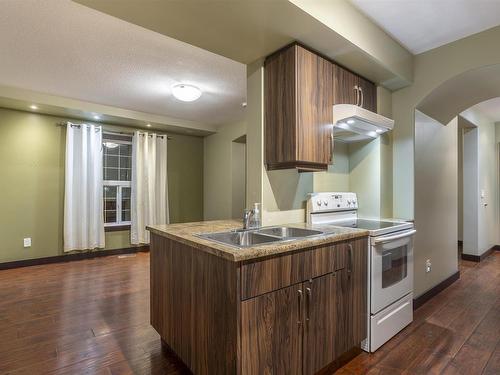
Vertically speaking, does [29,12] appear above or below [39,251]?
above

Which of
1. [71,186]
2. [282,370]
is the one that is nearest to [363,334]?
[282,370]

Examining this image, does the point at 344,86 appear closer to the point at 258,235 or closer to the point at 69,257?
the point at 258,235

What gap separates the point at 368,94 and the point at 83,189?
172 inches

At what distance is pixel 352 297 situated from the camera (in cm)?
186

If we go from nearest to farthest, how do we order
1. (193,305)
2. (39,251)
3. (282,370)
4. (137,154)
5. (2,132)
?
(282,370) < (193,305) < (2,132) < (39,251) < (137,154)

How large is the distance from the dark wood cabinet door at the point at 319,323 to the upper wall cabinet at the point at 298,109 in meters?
0.83

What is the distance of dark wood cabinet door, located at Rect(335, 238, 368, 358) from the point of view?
69.9 inches

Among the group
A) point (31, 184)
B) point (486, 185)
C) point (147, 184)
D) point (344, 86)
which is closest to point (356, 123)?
point (344, 86)

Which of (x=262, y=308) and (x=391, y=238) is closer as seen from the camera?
(x=262, y=308)

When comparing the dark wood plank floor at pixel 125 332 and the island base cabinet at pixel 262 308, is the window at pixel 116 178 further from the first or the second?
the island base cabinet at pixel 262 308

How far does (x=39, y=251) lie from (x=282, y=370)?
14.7 feet

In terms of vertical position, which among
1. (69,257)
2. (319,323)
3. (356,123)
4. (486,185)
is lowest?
(69,257)

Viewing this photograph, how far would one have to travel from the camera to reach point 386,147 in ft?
9.12

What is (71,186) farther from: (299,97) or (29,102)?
(299,97)
